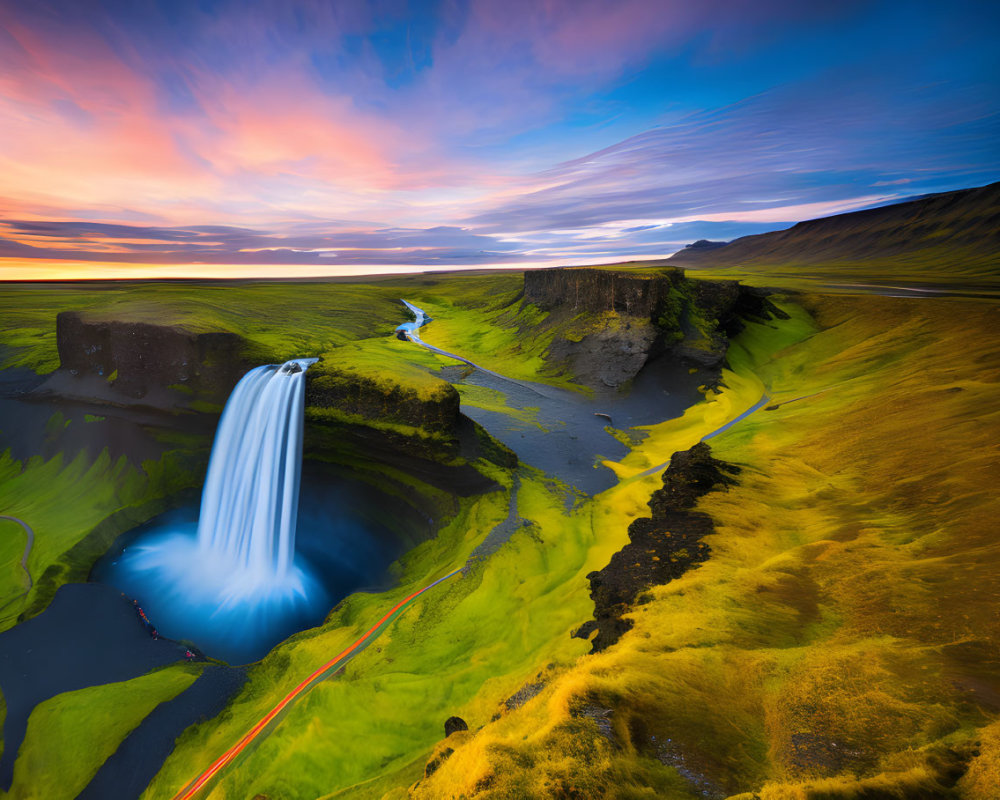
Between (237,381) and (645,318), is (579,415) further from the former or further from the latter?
(237,381)

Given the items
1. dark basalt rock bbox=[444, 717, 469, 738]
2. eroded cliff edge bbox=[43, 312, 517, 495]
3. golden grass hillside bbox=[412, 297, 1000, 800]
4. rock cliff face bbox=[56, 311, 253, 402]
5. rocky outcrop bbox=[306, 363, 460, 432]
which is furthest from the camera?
rock cliff face bbox=[56, 311, 253, 402]

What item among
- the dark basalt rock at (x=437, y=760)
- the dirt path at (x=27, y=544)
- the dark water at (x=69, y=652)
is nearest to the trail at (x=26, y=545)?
the dirt path at (x=27, y=544)

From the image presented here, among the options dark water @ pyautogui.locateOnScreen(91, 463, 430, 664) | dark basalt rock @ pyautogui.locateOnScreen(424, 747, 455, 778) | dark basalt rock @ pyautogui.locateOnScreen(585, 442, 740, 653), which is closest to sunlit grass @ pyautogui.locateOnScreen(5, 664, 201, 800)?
dark water @ pyautogui.locateOnScreen(91, 463, 430, 664)

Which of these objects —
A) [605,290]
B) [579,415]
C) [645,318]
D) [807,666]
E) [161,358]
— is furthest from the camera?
[605,290]

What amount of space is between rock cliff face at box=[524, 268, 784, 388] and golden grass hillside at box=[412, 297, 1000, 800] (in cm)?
2316

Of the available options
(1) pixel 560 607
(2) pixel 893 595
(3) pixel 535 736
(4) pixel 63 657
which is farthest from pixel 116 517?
(2) pixel 893 595

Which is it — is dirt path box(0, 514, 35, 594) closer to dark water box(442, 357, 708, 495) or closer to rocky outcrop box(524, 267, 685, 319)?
dark water box(442, 357, 708, 495)

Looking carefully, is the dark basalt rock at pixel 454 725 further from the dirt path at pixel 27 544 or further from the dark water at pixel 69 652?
the dirt path at pixel 27 544

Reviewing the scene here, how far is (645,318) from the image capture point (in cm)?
3725

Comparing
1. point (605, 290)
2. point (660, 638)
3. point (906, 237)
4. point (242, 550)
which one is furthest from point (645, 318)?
point (906, 237)

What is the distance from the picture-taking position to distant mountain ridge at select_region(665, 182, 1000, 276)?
9262cm

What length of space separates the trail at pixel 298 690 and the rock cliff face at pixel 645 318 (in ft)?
85.5

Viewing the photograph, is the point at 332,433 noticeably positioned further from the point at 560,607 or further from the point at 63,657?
the point at 560,607

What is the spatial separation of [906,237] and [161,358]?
162m
